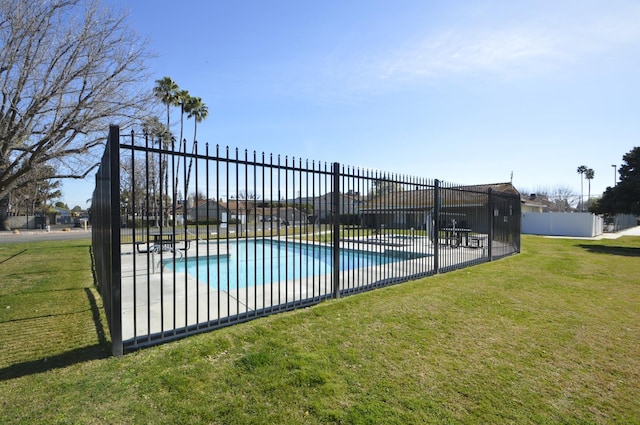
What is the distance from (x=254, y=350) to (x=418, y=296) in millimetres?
3375

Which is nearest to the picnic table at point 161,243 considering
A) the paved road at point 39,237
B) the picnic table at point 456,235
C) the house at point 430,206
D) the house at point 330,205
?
the house at point 330,205

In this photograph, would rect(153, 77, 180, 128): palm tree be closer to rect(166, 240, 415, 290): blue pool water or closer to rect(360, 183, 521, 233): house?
rect(166, 240, 415, 290): blue pool water

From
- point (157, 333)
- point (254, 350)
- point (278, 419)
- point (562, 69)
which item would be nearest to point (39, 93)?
point (157, 333)

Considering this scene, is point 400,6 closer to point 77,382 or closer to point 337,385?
point 337,385

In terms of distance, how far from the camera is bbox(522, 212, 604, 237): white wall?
23656mm

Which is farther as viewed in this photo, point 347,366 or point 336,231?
point 336,231

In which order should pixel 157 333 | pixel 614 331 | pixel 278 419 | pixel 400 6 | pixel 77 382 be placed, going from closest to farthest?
pixel 278 419 < pixel 77 382 < pixel 157 333 < pixel 614 331 < pixel 400 6

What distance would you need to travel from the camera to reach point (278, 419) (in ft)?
7.79

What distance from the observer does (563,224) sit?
81.3 feet

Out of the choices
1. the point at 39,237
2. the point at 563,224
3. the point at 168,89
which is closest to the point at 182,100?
the point at 168,89

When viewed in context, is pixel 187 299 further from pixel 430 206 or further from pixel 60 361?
pixel 430 206

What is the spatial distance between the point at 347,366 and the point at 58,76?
33.5ft

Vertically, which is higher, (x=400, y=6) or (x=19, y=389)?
(x=400, y=6)

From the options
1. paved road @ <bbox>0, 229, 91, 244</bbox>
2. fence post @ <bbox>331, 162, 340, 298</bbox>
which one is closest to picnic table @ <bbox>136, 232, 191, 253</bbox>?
fence post @ <bbox>331, 162, 340, 298</bbox>
